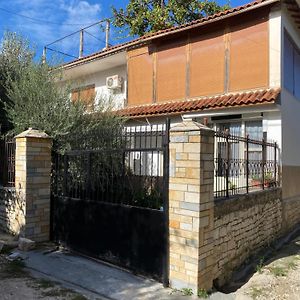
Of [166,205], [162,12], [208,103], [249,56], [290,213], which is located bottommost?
[290,213]

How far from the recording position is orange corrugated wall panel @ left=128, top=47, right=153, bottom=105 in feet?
44.5

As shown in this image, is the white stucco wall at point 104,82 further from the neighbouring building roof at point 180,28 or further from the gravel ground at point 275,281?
the gravel ground at point 275,281

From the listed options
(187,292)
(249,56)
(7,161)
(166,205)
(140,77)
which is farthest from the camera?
(140,77)

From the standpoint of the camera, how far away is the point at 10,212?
871 cm

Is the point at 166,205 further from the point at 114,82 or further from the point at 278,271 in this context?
the point at 114,82

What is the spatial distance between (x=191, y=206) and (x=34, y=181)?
4037mm

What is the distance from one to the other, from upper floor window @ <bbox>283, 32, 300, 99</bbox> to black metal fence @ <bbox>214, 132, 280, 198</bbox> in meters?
2.42

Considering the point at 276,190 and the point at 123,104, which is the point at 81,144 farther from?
the point at 123,104

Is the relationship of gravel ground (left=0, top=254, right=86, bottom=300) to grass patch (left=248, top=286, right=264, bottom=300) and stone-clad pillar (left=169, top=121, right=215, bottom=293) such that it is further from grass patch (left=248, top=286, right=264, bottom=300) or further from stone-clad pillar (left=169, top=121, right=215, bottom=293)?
grass patch (left=248, top=286, right=264, bottom=300)

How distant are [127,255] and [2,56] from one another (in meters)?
8.00

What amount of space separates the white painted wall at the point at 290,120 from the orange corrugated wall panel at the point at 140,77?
4.75 metres

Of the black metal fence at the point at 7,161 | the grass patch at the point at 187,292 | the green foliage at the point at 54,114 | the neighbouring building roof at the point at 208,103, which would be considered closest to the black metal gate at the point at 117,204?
the grass patch at the point at 187,292

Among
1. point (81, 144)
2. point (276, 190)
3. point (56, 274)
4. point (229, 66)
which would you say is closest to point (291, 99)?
point (229, 66)

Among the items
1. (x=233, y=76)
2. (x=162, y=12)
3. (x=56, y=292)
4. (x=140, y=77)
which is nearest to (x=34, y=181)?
(x=56, y=292)
